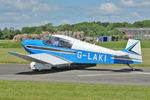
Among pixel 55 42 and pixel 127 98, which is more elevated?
pixel 55 42

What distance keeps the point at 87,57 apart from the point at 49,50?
2834mm

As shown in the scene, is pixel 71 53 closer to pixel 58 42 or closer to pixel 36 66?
pixel 58 42

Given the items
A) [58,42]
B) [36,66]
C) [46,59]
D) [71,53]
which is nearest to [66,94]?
[46,59]

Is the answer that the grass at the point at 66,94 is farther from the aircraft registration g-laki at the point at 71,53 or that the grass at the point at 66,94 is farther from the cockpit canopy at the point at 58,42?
the cockpit canopy at the point at 58,42

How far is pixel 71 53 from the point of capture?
58.4 ft

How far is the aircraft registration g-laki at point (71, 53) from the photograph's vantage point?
16438 millimetres

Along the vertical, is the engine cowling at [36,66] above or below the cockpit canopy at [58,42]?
below

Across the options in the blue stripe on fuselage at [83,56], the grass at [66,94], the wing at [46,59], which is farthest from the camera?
the blue stripe on fuselage at [83,56]

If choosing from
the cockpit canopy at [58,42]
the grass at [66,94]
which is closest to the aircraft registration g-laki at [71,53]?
the cockpit canopy at [58,42]

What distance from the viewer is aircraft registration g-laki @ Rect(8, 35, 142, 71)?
647 inches

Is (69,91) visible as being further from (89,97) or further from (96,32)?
(96,32)

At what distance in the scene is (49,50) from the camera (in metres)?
18.5

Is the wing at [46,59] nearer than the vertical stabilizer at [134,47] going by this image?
Yes

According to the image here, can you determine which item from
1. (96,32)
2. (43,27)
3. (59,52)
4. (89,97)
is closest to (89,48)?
(59,52)
